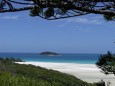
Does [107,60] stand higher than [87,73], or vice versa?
[107,60]

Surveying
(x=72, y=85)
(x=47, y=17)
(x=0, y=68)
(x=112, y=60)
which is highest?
(x=47, y=17)

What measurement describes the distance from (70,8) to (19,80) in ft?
23.5

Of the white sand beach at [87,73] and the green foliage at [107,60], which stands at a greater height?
the green foliage at [107,60]

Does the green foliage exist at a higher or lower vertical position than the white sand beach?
higher

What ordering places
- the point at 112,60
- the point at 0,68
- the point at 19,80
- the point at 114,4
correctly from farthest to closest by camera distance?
the point at 0,68, the point at 19,80, the point at 112,60, the point at 114,4

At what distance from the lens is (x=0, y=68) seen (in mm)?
19422

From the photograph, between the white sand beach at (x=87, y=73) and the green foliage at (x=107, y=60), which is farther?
the white sand beach at (x=87, y=73)

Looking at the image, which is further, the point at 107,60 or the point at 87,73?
the point at 87,73

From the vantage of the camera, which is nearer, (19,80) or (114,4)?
(114,4)

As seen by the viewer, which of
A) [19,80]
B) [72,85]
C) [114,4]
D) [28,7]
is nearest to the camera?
[114,4]

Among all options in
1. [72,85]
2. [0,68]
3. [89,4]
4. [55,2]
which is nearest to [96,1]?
[89,4]

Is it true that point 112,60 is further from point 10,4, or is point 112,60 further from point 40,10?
point 10,4

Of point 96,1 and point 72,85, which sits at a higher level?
point 96,1

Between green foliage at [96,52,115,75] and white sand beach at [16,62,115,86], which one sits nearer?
green foliage at [96,52,115,75]
